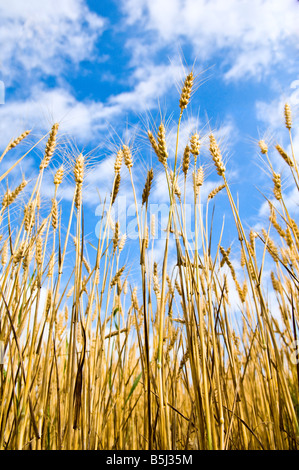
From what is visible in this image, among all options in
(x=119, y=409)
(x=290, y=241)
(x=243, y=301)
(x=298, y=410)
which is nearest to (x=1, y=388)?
(x=119, y=409)

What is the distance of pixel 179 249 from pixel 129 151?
1.82 feet

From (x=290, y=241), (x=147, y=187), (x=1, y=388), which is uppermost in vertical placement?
(x=290, y=241)

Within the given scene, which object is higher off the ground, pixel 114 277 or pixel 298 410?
pixel 114 277

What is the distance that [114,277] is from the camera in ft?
5.20

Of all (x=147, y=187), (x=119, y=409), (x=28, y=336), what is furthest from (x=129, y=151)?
(x=119, y=409)

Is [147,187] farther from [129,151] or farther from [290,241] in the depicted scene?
[290,241]

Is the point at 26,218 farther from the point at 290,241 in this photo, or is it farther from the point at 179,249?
the point at 290,241

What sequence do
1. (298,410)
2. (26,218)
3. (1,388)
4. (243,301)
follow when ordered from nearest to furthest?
(1,388), (26,218), (243,301), (298,410)
